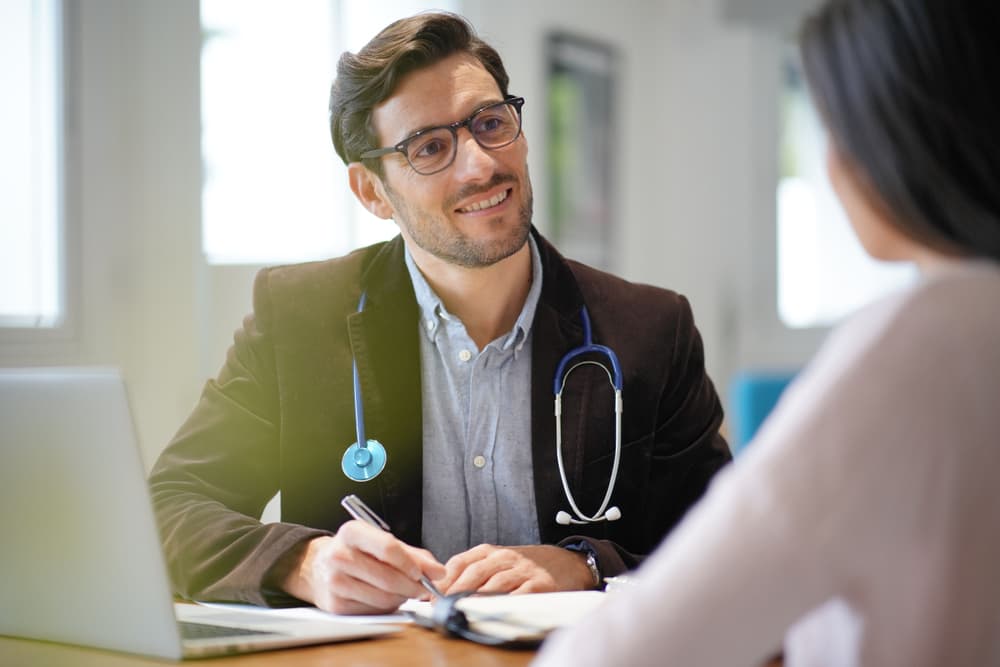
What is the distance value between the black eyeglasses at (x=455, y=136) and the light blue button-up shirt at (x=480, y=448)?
10.9 inches

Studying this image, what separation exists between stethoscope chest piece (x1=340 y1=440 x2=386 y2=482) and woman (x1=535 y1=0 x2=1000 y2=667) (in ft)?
3.28

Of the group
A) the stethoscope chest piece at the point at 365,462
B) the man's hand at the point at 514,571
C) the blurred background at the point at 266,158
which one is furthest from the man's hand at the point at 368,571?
the blurred background at the point at 266,158

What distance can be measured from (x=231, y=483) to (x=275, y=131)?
4.21ft

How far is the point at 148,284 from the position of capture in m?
2.46

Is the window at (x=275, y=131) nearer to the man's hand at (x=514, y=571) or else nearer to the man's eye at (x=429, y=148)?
the man's eye at (x=429, y=148)

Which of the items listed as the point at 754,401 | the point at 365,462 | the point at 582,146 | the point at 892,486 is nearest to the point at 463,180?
the point at 365,462

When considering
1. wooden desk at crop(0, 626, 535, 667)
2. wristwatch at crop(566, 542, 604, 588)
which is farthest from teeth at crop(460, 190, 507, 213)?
wooden desk at crop(0, 626, 535, 667)

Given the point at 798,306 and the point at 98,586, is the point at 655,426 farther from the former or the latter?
the point at 798,306

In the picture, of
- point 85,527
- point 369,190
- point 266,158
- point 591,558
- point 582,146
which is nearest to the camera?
point 85,527

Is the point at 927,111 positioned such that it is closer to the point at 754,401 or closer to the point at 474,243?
the point at 474,243

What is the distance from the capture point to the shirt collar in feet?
5.82

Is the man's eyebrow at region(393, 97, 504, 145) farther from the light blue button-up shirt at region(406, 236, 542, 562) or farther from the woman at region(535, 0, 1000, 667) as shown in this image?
the woman at region(535, 0, 1000, 667)

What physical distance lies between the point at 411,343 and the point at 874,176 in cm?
116

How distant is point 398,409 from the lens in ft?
5.71
